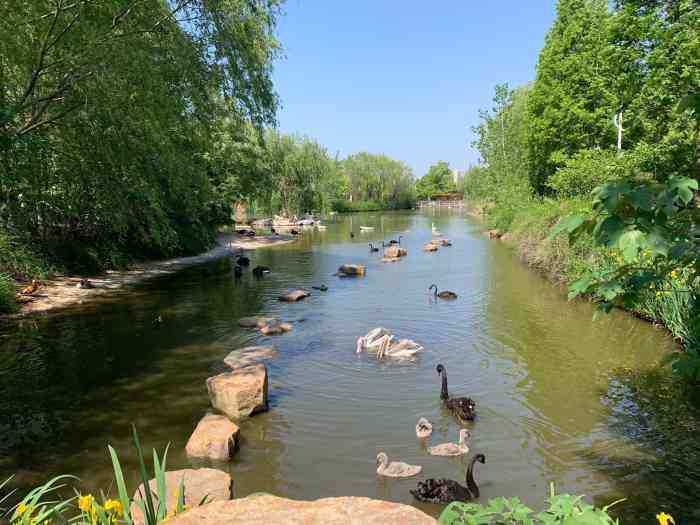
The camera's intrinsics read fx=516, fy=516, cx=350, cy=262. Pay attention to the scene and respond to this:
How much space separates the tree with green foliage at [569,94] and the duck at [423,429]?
2414 cm

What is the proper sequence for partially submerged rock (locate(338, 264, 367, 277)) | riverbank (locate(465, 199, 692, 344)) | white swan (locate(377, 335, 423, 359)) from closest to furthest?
1. white swan (locate(377, 335, 423, 359))
2. riverbank (locate(465, 199, 692, 344))
3. partially submerged rock (locate(338, 264, 367, 277))

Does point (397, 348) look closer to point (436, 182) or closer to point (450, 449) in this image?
point (450, 449)

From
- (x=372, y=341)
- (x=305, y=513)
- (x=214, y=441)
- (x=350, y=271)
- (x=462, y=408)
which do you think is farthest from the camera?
(x=350, y=271)

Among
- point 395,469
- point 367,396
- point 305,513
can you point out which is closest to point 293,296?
point 367,396

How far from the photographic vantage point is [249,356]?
1091 centimetres

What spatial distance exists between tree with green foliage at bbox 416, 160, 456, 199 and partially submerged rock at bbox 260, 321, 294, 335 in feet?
403

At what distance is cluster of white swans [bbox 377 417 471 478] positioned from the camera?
629 centimetres

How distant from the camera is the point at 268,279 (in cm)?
2186

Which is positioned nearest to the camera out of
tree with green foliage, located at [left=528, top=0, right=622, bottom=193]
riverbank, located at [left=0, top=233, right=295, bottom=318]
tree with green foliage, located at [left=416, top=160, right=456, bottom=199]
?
riverbank, located at [left=0, top=233, right=295, bottom=318]

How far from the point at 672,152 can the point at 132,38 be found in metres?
18.2

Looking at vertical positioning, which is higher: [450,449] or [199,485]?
[199,485]

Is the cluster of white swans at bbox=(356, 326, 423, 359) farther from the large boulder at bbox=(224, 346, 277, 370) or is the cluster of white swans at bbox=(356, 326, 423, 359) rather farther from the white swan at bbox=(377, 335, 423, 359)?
the large boulder at bbox=(224, 346, 277, 370)

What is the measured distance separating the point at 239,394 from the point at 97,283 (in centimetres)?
1326

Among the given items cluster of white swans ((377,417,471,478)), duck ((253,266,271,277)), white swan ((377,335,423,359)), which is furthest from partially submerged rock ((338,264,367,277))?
cluster of white swans ((377,417,471,478))
